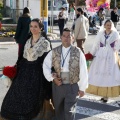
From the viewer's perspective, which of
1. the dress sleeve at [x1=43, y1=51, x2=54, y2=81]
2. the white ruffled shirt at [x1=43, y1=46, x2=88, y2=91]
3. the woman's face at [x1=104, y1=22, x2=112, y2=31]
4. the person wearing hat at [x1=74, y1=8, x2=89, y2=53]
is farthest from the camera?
the person wearing hat at [x1=74, y1=8, x2=89, y2=53]

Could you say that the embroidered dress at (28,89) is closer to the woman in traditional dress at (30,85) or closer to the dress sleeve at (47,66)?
the woman in traditional dress at (30,85)

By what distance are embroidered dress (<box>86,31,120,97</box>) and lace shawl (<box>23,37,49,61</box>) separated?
2.11 meters

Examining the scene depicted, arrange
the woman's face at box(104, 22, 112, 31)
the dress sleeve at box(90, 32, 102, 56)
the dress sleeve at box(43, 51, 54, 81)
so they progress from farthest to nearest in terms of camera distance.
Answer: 1. the dress sleeve at box(90, 32, 102, 56)
2. the woman's face at box(104, 22, 112, 31)
3. the dress sleeve at box(43, 51, 54, 81)

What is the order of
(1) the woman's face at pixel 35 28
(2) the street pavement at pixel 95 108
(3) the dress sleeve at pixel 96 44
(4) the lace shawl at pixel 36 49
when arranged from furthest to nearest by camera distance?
(3) the dress sleeve at pixel 96 44
(2) the street pavement at pixel 95 108
(4) the lace shawl at pixel 36 49
(1) the woman's face at pixel 35 28

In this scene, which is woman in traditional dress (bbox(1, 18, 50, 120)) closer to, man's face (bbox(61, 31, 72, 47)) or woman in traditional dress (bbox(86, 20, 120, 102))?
man's face (bbox(61, 31, 72, 47))

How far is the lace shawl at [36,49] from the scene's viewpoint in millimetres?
5121

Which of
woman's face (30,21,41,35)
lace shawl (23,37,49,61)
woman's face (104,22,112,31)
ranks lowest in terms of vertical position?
lace shawl (23,37,49,61)

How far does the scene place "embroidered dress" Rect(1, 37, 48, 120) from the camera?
505cm

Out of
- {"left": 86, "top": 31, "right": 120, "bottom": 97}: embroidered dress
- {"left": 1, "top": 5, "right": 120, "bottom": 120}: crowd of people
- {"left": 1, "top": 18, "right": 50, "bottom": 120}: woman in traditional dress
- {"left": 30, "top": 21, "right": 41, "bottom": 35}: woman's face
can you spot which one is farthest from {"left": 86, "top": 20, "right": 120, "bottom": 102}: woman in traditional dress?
{"left": 30, "top": 21, "right": 41, "bottom": 35}: woman's face

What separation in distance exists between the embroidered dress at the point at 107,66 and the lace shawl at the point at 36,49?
6.94 feet

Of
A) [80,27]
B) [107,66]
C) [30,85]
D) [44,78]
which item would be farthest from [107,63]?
[80,27]

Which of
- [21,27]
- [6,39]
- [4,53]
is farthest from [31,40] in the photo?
[6,39]

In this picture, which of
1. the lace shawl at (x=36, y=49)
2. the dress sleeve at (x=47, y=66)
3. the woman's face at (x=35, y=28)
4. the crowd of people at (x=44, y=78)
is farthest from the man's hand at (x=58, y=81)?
the woman's face at (x=35, y=28)

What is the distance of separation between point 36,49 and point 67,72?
0.61m
